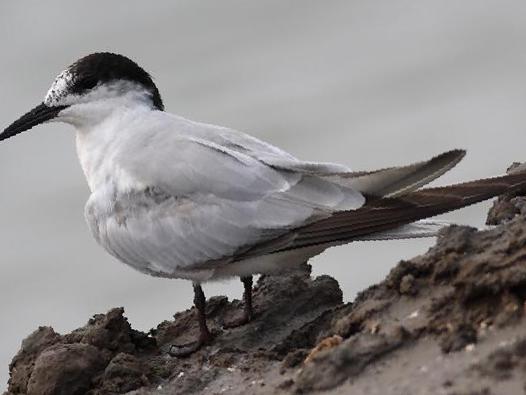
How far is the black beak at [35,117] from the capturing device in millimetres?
7754

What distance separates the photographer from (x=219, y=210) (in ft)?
21.9

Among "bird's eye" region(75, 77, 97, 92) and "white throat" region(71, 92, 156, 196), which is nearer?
"white throat" region(71, 92, 156, 196)

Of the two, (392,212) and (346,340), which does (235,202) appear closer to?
(392,212)

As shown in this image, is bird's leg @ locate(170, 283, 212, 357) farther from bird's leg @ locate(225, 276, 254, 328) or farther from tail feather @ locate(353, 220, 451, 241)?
tail feather @ locate(353, 220, 451, 241)

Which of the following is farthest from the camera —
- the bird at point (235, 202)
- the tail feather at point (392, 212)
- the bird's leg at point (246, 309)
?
the bird's leg at point (246, 309)

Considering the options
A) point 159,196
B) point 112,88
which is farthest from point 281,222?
point 112,88

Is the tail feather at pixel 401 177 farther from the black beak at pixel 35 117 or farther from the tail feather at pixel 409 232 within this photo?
the black beak at pixel 35 117

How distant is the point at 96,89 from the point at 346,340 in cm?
284

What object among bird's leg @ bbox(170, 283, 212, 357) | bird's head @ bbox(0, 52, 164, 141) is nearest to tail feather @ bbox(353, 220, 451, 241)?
bird's leg @ bbox(170, 283, 212, 357)

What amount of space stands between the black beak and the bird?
0.53 meters

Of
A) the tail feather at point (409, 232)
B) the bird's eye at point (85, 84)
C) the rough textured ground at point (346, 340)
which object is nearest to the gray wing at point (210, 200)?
the tail feather at point (409, 232)

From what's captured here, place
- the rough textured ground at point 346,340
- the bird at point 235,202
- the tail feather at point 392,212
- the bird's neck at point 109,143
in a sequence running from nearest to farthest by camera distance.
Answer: the rough textured ground at point 346,340 → the tail feather at point 392,212 → the bird at point 235,202 → the bird's neck at point 109,143

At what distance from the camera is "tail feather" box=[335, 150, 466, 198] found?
20.2 feet

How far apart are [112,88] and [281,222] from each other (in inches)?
64.3
